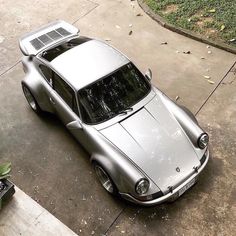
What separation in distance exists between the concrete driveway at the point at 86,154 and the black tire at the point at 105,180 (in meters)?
0.15

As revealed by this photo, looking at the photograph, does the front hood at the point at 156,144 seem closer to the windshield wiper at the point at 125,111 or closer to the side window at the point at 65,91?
the windshield wiper at the point at 125,111

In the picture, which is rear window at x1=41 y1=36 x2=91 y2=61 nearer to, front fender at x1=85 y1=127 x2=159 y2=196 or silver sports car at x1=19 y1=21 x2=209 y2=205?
silver sports car at x1=19 y1=21 x2=209 y2=205

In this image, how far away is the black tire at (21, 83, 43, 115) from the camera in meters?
6.73

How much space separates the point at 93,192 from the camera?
5.83 metres

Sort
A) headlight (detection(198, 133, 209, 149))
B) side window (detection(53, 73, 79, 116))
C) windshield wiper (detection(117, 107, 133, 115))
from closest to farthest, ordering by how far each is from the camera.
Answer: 1. headlight (detection(198, 133, 209, 149))
2. windshield wiper (detection(117, 107, 133, 115))
3. side window (detection(53, 73, 79, 116))

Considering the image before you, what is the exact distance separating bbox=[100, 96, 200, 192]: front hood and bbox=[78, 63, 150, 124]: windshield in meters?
0.19

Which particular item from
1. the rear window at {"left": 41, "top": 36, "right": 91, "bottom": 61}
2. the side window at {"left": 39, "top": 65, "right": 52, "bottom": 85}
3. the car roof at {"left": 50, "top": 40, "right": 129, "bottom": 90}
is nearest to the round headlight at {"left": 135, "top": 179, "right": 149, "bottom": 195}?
the car roof at {"left": 50, "top": 40, "right": 129, "bottom": 90}

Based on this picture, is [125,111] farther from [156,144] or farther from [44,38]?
[44,38]

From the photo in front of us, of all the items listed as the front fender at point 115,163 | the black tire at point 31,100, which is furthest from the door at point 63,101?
the black tire at point 31,100

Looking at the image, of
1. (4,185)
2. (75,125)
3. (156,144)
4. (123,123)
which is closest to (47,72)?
(75,125)

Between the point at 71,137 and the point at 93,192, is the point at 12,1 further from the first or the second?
the point at 93,192

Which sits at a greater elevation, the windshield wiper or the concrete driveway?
the windshield wiper

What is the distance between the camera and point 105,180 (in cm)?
571

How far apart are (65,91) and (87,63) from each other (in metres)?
0.53
